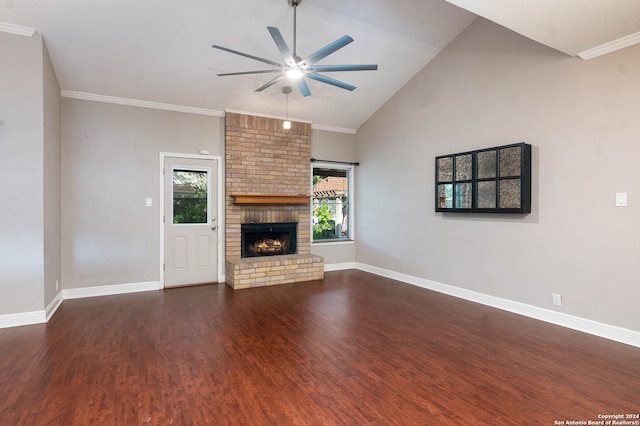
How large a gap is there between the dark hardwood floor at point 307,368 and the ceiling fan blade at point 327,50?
2717mm

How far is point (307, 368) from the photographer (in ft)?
8.56

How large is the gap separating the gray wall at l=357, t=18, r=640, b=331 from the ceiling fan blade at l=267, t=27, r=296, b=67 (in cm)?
268

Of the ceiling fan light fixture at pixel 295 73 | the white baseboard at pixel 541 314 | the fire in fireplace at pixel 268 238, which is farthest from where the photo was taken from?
the fire in fireplace at pixel 268 238

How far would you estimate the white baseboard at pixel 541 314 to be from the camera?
3123mm

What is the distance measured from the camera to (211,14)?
370 centimetres

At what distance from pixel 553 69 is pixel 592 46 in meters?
0.43

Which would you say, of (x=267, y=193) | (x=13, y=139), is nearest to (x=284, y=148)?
(x=267, y=193)

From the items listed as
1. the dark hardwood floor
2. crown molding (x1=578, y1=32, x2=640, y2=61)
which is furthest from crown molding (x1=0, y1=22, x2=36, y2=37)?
crown molding (x1=578, y1=32, x2=640, y2=61)

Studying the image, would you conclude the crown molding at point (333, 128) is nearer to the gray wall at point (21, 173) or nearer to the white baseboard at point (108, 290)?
the white baseboard at point (108, 290)

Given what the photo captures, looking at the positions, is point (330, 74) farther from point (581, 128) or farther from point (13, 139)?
point (13, 139)

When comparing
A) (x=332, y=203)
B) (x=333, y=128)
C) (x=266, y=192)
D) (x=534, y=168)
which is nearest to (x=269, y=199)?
(x=266, y=192)

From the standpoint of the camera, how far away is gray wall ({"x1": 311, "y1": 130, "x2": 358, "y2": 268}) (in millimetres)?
6504

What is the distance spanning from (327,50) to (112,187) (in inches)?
149

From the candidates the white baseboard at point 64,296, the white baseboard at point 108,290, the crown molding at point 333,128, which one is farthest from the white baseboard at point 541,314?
the white baseboard at point 64,296
